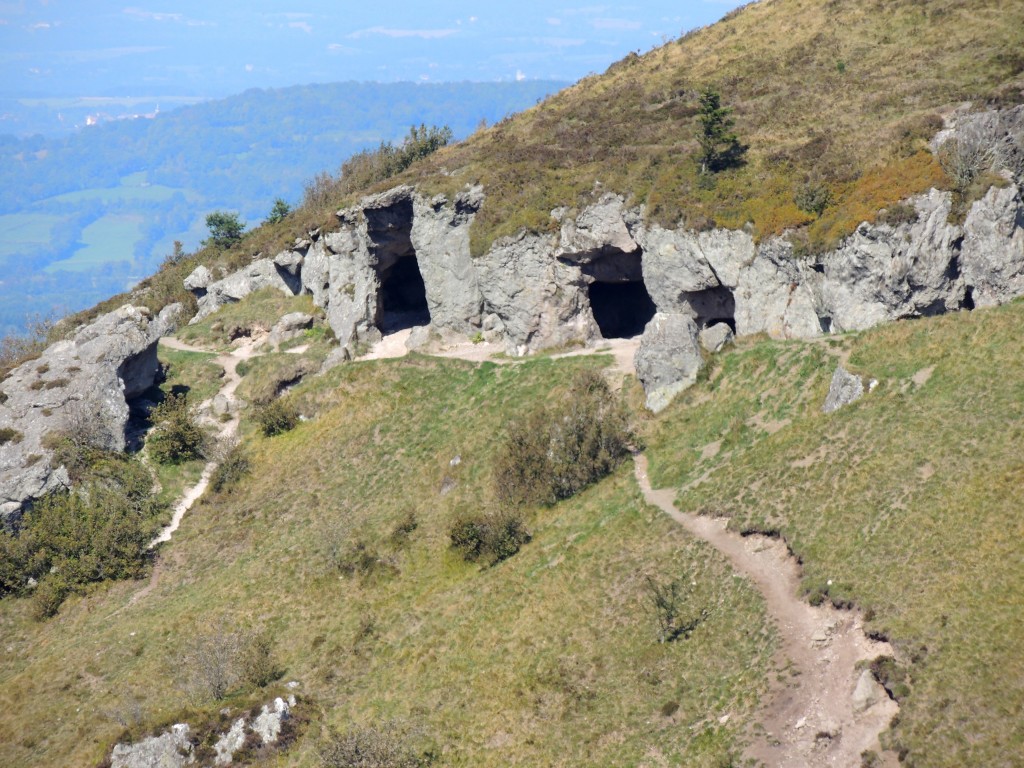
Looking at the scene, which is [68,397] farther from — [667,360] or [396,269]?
[667,360]

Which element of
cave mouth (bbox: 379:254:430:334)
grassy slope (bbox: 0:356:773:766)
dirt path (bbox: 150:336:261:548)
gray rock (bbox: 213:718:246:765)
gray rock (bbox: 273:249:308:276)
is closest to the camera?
grassy slope (bbox: 0:356:773:766)

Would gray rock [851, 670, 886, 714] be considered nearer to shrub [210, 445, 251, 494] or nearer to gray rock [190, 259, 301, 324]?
shrub [210, 445, 251, 494]

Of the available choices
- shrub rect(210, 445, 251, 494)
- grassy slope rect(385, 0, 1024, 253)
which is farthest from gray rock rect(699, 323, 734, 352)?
shrub rect(210, 445, 251, 494)

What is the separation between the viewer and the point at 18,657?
163ft

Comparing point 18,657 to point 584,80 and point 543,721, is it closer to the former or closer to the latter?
point 543,721

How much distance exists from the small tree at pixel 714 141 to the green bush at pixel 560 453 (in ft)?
64.7

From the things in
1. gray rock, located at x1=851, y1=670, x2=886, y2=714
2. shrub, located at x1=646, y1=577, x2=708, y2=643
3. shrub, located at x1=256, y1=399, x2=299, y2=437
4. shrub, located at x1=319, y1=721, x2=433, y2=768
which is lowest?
shrub, located at x1=319, y1=721, x2=433, y2=768

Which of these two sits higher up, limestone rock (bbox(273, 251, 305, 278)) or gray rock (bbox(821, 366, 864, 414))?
limestone rock (bbox(273, 251, 305, 278))

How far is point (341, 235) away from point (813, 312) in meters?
36.8

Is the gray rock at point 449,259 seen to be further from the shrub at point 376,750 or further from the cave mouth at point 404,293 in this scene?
the shrub at point 376,750

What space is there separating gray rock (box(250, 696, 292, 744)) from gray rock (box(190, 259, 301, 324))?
150 feet

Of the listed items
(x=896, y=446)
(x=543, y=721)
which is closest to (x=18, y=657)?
(x=543, y=721)

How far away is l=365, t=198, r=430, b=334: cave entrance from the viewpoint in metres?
68.6

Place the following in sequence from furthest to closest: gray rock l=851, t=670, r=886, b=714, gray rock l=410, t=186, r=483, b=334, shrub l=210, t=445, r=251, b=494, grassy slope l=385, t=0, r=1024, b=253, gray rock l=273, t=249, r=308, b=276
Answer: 1. gray rock l=273, t=249, r=308, b=276
2. gray rock l=410, t=186, r=483, b=334
3. shrub l=210, t=445, r=251, b=494
4. grassy slope l=385, t=0, r=1024, b=253
5. gray rock l=851, t=670, r=886, b=714
